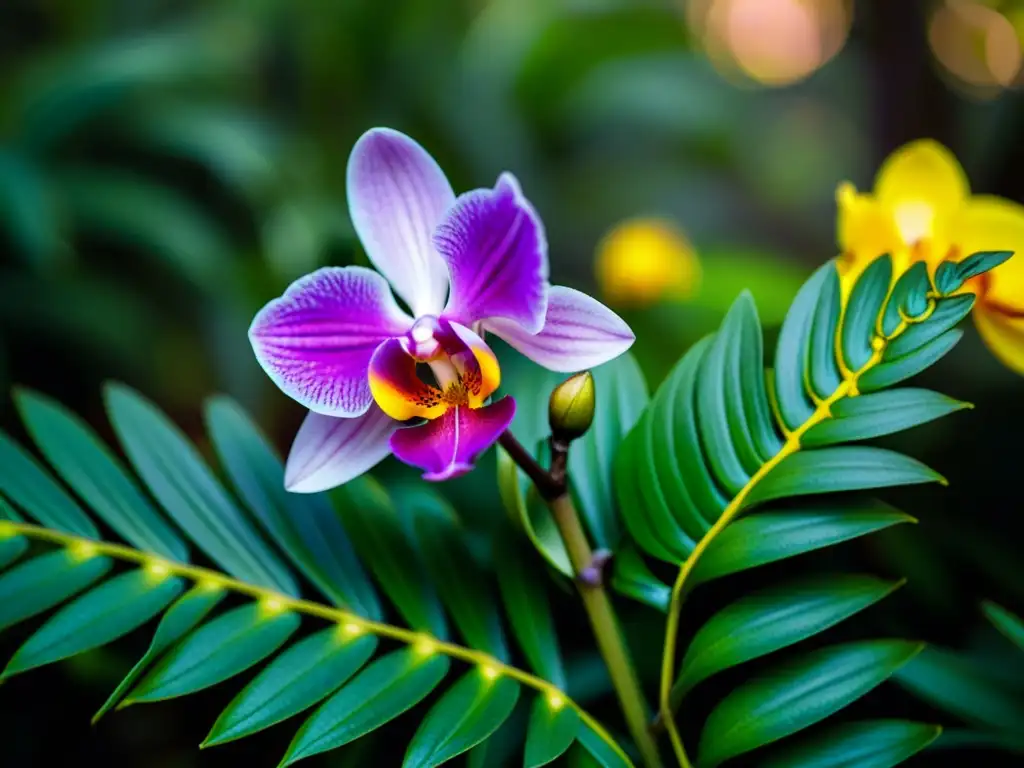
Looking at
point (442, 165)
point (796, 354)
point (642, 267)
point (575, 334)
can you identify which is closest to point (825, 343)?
point (796, 354)

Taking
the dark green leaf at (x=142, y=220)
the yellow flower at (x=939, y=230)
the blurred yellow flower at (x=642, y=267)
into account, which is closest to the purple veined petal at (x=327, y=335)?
the yellow flower at (x=939, y=230)

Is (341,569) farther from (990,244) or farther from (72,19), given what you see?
(72,19)

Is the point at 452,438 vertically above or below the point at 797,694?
above

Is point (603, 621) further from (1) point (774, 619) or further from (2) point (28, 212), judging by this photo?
(2) point (28, 212)

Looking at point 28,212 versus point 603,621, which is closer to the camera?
point 603,621

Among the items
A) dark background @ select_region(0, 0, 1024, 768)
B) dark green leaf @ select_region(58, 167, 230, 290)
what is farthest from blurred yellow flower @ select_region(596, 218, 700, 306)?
dark green leaf @ select_region(58, 167, 230, 290)

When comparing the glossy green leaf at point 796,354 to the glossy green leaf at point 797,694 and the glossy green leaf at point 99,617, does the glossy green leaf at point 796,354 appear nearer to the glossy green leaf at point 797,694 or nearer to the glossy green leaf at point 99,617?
the glossy green leaf at point 797,694
